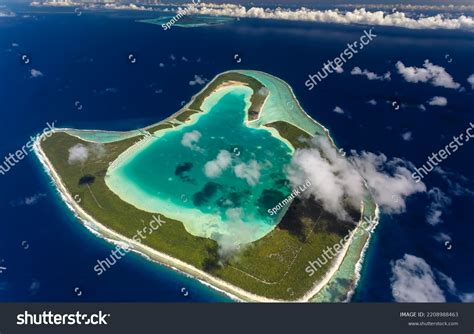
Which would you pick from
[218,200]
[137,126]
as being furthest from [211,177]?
[137,126]

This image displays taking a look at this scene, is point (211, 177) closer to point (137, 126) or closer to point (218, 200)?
point (218, 200)

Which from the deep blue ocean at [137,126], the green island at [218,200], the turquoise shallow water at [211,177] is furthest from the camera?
the turquoise shallow water at [211,177]

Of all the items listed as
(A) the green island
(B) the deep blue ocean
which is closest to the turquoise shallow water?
(A) the green island

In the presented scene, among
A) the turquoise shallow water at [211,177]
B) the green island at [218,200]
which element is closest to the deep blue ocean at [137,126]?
the green island at [218,200]

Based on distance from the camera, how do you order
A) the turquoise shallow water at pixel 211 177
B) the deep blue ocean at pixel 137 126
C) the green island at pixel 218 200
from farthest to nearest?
the turquoise shallow water at pixel 211 177 → the green island at pixel 218 200 → the deep blue ocean at pixel 137 126

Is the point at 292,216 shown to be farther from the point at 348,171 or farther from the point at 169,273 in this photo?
the point at 169,273

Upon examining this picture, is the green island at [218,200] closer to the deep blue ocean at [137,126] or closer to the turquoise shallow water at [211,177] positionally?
the turquoise shallow water at [211,177]
